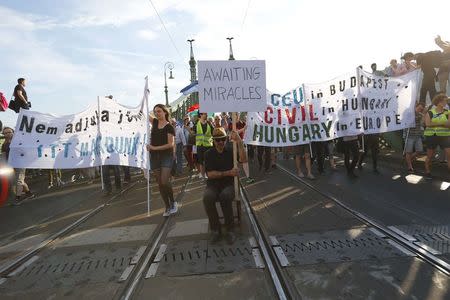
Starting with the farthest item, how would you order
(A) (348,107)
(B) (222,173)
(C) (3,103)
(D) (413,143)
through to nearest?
(D) (413,143), (A) (348,107), (C) (3,103), (B) (222,173)

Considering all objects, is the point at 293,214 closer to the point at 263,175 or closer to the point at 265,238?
the point at 265,238

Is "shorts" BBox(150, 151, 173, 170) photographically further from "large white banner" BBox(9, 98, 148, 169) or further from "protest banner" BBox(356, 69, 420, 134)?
"protest banner" BBox(356, 69, 420, 134)

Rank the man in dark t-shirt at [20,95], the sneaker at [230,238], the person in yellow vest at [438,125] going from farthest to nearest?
the man in dark t-shirt at [20,95] → the person in yellow vest at [438,125] → the sneaker at [230,238]

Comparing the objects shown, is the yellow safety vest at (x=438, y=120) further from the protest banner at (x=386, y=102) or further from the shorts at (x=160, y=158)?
the shorts at (x=160, y=158)

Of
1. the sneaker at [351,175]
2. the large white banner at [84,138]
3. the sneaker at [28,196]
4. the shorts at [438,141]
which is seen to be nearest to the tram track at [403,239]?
the sneaker at [351,175]

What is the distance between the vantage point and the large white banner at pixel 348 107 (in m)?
9.11

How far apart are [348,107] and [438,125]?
196 cm

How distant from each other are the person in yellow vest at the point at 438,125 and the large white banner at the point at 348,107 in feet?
2.13

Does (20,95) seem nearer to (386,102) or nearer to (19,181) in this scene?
(19,181)

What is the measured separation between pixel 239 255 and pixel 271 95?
4812 millimetres

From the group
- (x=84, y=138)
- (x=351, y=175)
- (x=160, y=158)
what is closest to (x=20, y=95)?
(x=84, y=138)

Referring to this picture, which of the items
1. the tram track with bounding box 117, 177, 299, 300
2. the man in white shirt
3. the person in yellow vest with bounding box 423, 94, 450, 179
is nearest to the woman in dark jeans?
the tram track with bounding box 117, 177, 299, 300

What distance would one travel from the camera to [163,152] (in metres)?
7.27

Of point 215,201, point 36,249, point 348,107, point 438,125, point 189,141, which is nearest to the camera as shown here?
point 36,249
